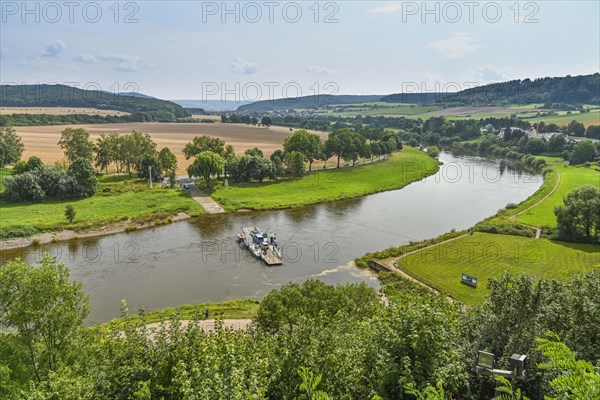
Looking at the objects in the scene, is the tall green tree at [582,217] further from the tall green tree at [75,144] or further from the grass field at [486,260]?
the tall green tree at [75,144]

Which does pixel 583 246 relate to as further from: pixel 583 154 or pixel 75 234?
pixel 583 154

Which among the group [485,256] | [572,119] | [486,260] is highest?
[572,119]

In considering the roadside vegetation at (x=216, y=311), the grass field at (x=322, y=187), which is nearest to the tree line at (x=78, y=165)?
the grass field at (x=322, y=187)

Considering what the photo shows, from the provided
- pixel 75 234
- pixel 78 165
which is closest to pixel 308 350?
pixel 75 234

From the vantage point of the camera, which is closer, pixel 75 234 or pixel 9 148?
pixel 75 234

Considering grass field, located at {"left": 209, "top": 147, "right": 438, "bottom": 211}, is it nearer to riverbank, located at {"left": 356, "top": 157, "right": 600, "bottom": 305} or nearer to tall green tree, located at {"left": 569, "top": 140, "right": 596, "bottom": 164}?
riverbank, located at {"left": 356, "top": 157, "right": 600, "bottom": 305}

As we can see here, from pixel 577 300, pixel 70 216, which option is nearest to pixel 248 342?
pixel 577 300

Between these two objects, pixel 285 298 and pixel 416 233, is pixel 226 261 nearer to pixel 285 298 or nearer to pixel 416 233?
pixel 285 298

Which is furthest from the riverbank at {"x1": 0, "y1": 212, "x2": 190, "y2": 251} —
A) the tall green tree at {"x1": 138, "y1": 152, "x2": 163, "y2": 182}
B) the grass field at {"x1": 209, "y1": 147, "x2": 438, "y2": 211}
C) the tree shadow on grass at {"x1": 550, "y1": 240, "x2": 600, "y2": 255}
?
the tree shadow on grass at {"x1": 550, "y1": 240, "x2": 600, "y2": 255}
